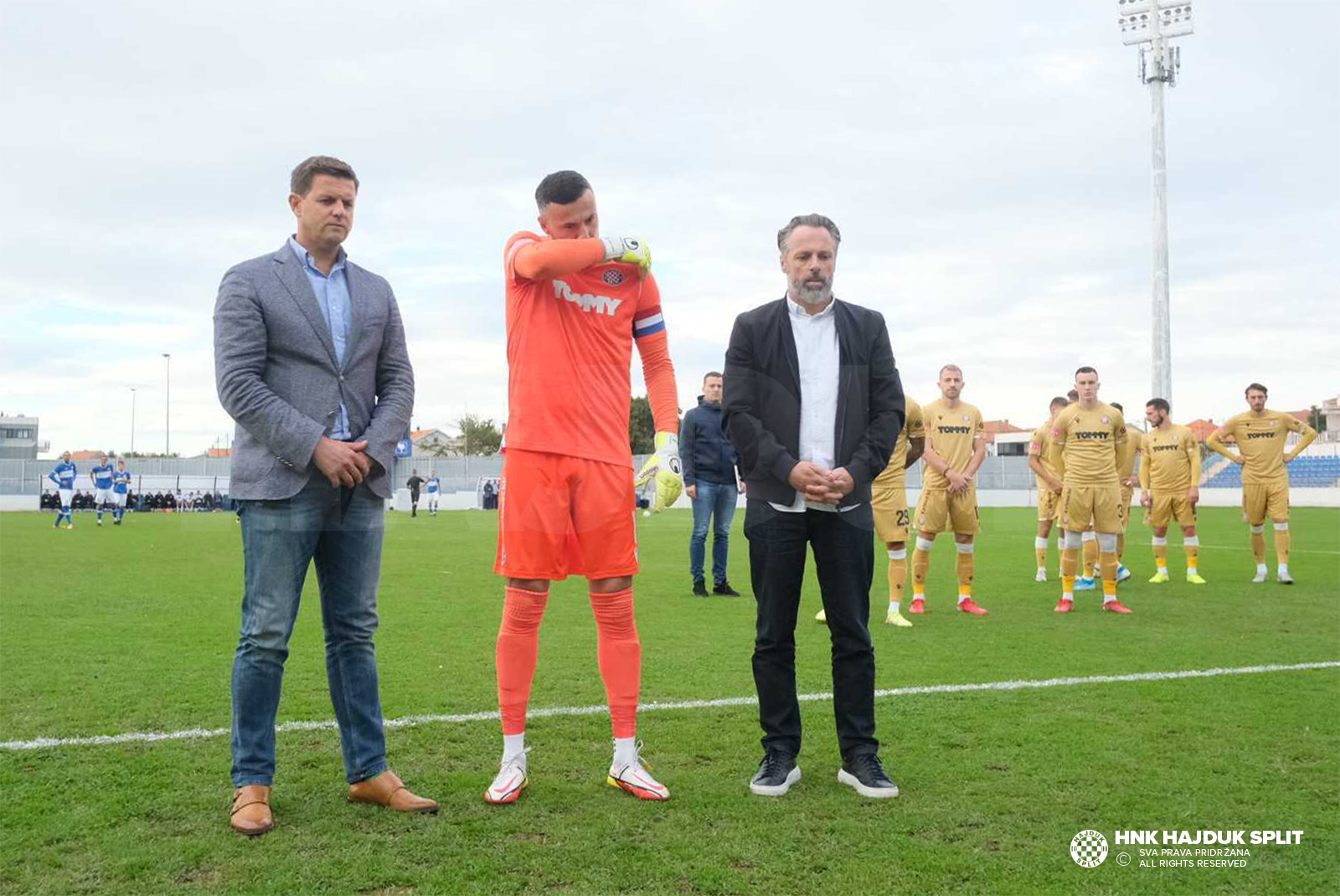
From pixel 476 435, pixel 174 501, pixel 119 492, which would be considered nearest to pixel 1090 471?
pixel 119 492

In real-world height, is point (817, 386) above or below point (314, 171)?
below

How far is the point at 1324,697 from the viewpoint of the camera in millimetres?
5609

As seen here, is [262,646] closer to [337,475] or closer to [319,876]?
[337,475]

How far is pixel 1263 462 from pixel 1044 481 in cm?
273

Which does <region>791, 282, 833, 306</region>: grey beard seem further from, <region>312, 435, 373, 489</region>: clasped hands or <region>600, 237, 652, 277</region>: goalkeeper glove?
<region>312, 435, 373, 489</region>: clasped hands

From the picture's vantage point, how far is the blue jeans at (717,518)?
36.9ft

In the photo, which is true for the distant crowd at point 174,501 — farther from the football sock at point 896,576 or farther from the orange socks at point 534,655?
the orange socks at point 534,655

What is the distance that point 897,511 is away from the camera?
29.5 ft

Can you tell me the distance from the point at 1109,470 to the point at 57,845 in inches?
360

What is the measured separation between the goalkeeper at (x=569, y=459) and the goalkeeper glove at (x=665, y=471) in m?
0.27

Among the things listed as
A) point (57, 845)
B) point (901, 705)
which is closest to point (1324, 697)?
point (901, 705)

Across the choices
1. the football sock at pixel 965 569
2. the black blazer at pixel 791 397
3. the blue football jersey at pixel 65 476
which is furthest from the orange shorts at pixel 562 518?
the blue football jersey at pixel 65 476

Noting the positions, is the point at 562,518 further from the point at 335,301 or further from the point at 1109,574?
the point at 1109,574

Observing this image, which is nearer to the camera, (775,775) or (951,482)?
(775,775)
